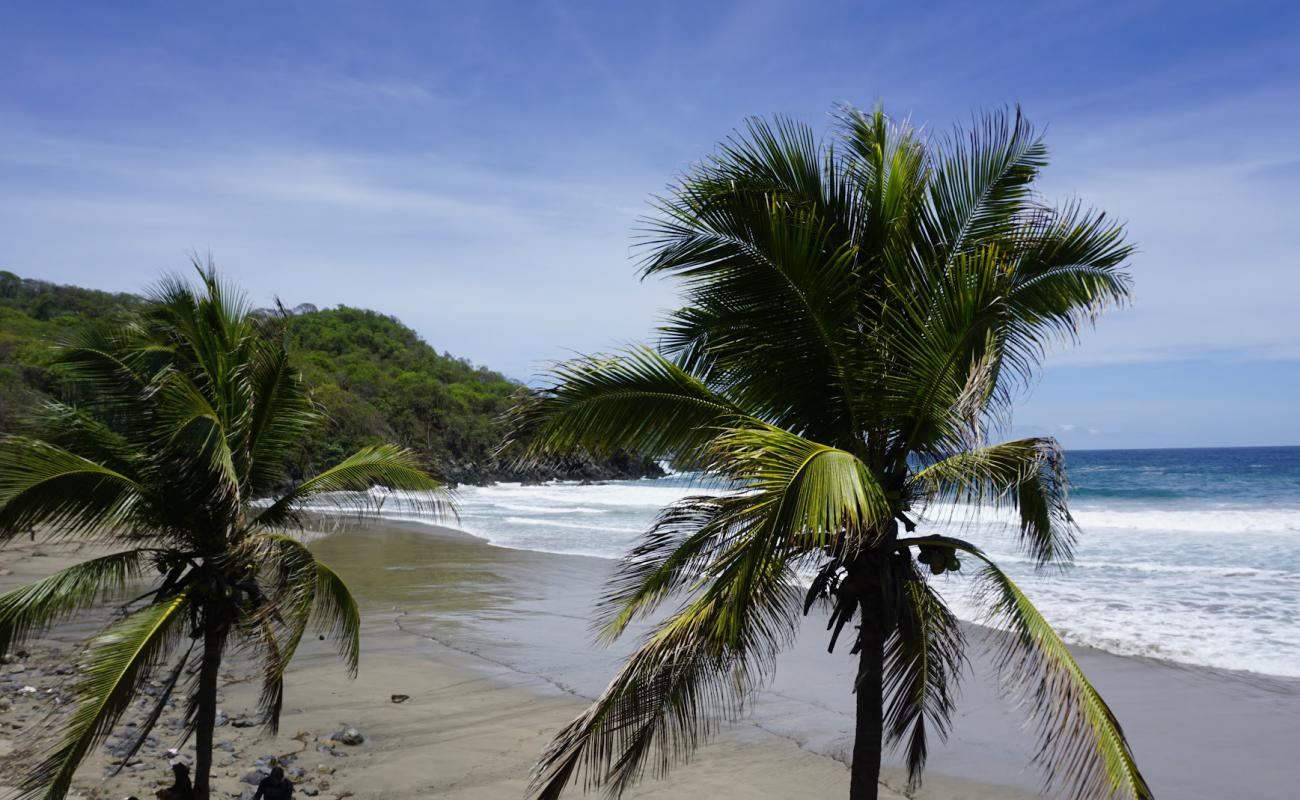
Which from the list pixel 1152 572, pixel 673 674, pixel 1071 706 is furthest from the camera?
pixel 1152 572

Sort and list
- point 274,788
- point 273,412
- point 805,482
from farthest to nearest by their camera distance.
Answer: point 273,412, point 274,788, point 805,482

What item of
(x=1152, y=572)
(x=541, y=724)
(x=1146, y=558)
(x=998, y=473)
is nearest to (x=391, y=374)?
(x=1146, y=558)

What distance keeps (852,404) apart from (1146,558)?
69.2 ft

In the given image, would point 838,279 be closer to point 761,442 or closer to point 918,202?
point 918,202

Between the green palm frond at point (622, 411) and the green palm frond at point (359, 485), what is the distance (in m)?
1.84

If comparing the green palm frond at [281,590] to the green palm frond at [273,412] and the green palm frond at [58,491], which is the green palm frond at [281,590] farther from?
the green palm frond at [58,491]

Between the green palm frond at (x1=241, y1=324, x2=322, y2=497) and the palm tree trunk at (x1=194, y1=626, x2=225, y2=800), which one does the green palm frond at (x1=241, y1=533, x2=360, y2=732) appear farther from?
the green palm frond at (x1=241, y1=324, x2=322, y2=497)

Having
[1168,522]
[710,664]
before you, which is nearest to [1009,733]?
[710,664]

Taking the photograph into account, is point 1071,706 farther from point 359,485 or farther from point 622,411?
point 359,485

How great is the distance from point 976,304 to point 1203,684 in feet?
31.1

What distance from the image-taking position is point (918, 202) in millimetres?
5062

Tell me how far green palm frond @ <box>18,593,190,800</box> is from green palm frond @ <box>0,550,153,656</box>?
1.05 feet

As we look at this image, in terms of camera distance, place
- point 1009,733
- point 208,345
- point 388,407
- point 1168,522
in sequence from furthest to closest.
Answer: point 388,407 → point 1168,522 → point 1009,733 → point 208,345

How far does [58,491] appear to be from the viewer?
18.8ft
